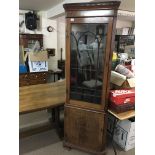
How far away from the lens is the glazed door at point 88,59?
2025 mm

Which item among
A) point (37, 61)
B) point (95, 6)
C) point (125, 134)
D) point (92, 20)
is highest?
point (95, 6)

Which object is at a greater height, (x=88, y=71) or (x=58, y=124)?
(x=88, y=71)

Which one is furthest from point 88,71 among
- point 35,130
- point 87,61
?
point 35,130

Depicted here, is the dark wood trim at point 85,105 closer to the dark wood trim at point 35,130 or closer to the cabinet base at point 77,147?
the cabinet base at point 77,147

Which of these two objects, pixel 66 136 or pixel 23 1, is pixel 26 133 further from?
pixel 23 1

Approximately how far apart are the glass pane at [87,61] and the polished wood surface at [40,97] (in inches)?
12.6

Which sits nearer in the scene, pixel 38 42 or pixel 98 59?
pixel 98 59

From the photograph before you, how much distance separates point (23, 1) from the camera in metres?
4.08

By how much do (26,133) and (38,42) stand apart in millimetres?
2985

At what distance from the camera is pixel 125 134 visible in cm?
248

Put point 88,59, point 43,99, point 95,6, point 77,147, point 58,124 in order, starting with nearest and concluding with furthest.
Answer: point 95,6 < point 88,59 < point 77,147 < point 43,99 < point 58,124

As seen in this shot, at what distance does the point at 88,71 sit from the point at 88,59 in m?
0.15

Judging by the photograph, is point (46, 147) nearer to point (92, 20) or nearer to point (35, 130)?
point (35, 130)
